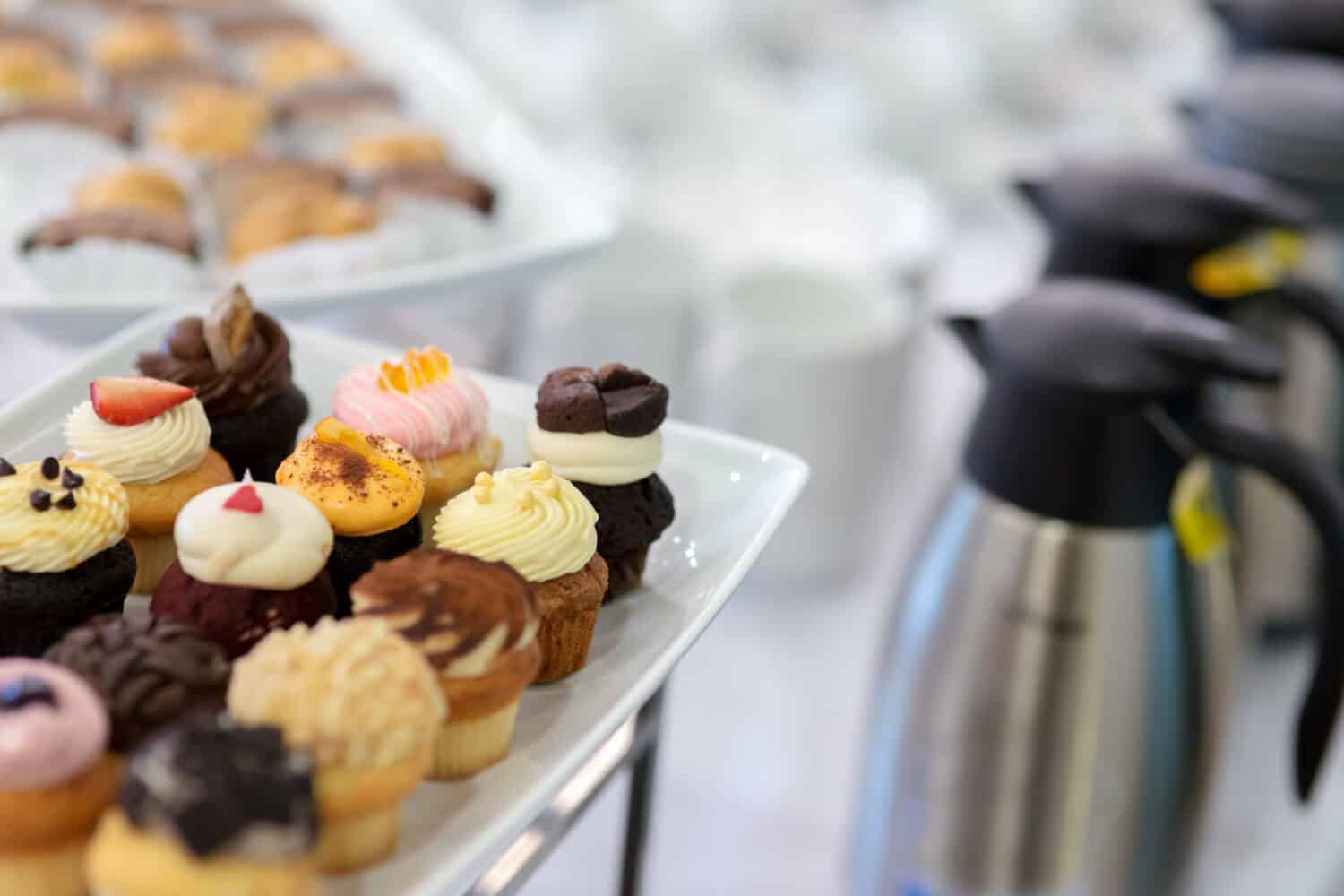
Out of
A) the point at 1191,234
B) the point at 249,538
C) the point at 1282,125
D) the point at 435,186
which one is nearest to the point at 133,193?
the point at 435,186

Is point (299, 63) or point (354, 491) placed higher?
point (299, 63)

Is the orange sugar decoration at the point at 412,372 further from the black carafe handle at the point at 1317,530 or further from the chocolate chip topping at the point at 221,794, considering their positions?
the black carafe handle at the point at 1317,530

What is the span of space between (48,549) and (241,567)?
85mm

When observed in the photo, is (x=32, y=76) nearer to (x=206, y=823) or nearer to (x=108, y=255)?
(x=108, y=255)

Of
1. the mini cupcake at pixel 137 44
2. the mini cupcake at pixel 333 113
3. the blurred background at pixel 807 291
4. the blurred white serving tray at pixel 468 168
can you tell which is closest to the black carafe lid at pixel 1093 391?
the blurred background at pixel 807 291

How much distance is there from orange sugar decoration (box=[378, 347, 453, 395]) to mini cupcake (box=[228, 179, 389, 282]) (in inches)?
15.3

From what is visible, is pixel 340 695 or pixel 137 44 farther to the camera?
pixel 137 44

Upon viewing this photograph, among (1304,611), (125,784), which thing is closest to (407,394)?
(125,784)

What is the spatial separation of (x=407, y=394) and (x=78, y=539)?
0.17 m

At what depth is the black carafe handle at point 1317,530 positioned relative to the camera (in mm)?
840

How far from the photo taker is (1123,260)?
1.08 meters

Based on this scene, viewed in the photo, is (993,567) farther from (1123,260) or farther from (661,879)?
(661,879)

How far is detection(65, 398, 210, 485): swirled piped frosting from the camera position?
25.5 inches

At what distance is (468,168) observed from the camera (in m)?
1.28
